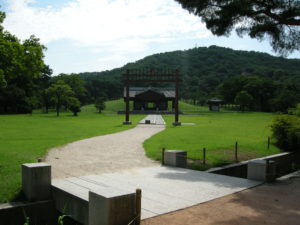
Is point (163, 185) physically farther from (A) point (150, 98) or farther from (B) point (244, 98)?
(B) point (244, 98)

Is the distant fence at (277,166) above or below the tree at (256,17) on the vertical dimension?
below

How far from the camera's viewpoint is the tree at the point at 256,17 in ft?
31.4

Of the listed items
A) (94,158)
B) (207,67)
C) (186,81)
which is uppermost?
(207,67)

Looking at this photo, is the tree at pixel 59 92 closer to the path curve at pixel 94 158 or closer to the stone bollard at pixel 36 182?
the path curve at pixel 94 158

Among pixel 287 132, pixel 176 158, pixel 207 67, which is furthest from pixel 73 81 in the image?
pixel 176 158

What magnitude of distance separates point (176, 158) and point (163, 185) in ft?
7.76

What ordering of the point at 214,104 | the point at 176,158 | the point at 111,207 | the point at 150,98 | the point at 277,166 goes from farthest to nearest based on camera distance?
the point at 214,104 < the point at 150,98 < the point at 277,166 < the point at 176,158 < the point at 111,207

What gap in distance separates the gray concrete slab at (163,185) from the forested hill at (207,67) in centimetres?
6398

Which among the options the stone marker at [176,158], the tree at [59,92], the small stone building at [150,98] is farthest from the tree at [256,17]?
the small stone building at [150,98]

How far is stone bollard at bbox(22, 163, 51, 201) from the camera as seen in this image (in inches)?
232

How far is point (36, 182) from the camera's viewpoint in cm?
594

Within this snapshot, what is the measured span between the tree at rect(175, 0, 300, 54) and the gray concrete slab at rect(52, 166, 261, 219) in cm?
534

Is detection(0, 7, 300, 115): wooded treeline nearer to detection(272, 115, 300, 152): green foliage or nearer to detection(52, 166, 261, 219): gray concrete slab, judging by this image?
detection(272, 115, 300, 152): green foliage

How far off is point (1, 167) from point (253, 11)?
895 cm
